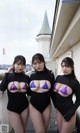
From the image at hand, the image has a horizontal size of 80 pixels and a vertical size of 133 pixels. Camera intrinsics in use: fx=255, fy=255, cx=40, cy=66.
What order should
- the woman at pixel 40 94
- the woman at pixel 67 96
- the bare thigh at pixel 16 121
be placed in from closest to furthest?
the woman at pixel 67 96, the woman at pixel 40 94, the bare thigh at pixel 16 121

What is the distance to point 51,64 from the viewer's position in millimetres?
25203

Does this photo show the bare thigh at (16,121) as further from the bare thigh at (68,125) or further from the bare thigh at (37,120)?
the bare thigh at (68,125)

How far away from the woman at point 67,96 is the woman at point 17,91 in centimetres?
48

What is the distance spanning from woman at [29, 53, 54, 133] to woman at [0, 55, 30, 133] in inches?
4.7

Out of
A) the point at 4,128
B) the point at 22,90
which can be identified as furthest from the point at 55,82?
the point at 4,128

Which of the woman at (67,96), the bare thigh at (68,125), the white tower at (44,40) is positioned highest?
the white tower at (44,40)

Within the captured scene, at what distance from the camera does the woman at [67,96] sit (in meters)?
3.30

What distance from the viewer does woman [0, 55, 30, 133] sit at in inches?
141

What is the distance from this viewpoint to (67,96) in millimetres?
3355

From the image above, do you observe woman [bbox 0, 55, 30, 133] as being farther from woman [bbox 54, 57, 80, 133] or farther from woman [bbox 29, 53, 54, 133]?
woman [bbox 54, 57, 80, 133]

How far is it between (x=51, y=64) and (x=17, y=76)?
21626 mm

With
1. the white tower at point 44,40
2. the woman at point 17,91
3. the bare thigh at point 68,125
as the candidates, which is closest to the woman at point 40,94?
the woman at point 17,91

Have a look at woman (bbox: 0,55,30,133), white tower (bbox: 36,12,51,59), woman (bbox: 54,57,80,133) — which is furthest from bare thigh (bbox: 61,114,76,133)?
white tower (bbox: 36,12,51,59)

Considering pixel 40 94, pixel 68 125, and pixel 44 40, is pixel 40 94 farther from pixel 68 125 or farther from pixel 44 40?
pixel 44 40
